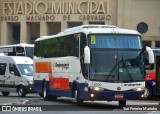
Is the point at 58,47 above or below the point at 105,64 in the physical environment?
above

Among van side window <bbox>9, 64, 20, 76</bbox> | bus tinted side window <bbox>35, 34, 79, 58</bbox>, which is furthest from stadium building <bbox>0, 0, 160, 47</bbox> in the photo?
bus tinted side window <bbox>35, 34, 79, 58</bbox>

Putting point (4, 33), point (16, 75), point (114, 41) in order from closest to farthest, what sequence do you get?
point (114, 41) → point (16, 75) → point (4, 33)

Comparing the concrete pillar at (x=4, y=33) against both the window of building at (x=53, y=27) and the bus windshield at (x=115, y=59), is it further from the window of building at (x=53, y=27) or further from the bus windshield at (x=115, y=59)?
the bus windshield at (x=115, y=59)

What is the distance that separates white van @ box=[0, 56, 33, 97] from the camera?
30047 mm

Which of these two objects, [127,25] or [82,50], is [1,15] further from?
[82,50]

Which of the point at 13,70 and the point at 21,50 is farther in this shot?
the point at 21,50

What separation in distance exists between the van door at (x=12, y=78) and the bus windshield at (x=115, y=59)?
1050 cm

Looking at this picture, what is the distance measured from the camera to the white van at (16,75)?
3005 centimetres

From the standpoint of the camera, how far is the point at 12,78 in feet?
101

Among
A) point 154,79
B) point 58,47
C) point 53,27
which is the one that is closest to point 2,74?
point 58,47

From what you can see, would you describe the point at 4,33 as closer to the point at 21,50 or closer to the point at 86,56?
the point at 21,50

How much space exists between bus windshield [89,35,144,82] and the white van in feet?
32.6

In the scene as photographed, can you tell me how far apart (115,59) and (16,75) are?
36.7 ft

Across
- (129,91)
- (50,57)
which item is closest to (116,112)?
(129,91)
